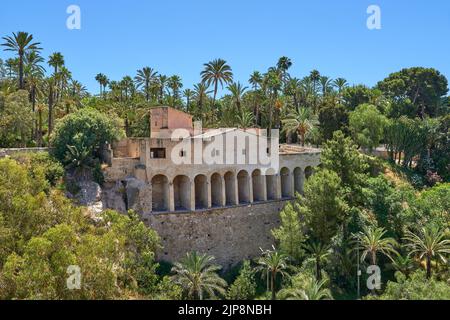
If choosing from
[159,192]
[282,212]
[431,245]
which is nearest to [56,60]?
[159,192]

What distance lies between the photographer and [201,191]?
43062 mm

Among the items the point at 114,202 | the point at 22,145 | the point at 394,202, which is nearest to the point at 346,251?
the point at 394,202

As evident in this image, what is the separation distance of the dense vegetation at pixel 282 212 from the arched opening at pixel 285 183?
8.35 ft

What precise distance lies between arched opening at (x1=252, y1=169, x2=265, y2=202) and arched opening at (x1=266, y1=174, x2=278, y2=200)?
51.8 inches

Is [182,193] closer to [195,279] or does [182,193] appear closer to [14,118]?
[195,279]

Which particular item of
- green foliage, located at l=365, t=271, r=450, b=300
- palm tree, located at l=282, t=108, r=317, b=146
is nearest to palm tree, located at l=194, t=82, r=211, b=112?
palm tree, located at l=282, t=108, r=317, b=146

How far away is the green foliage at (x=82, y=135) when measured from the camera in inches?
1449

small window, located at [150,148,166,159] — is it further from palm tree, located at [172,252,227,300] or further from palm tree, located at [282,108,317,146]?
palm tree, located at [282,108,317,146]

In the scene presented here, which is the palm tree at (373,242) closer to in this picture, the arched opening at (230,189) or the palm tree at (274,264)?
the palm tree at (274,264)

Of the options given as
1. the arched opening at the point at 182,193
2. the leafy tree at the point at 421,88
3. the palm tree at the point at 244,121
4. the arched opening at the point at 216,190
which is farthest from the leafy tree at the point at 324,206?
the leafy tree at the point at 421,88

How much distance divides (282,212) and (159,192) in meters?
13.0

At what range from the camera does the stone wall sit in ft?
127

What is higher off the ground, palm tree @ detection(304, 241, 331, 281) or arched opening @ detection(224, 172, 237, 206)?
arched opening @ detection(224, 172, 237, 206)

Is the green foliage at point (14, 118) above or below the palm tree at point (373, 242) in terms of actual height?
above
